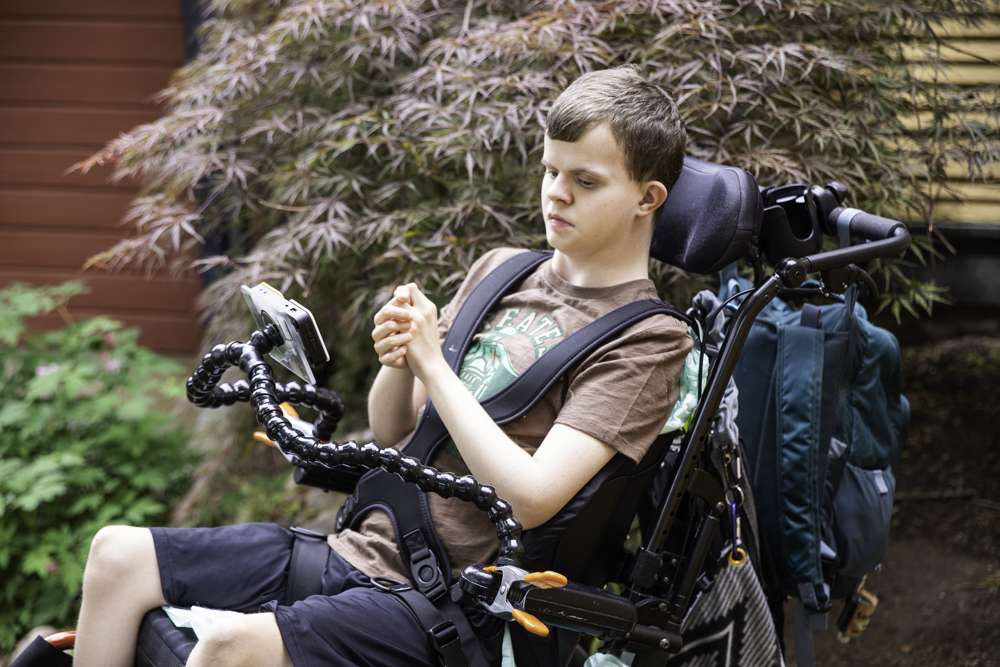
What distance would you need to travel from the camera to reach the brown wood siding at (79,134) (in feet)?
19.0

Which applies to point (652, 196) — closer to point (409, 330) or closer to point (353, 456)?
point (409, 330)

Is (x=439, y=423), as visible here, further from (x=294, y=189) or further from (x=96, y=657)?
(x=294, y=189)

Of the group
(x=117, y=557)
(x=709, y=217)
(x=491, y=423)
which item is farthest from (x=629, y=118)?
(x=117, y=557)

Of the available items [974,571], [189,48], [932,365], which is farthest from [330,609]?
[189,48]

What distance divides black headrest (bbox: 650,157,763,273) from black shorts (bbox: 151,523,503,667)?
0.86 meters

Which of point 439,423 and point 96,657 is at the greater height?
point 439,423

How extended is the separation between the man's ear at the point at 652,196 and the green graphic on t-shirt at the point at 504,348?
304 millimetres

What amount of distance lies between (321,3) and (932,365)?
303 cm

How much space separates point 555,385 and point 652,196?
0.44m

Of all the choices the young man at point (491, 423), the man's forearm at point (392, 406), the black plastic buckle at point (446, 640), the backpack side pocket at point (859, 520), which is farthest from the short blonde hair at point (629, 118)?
the black plastic buckle at point (446, 640)

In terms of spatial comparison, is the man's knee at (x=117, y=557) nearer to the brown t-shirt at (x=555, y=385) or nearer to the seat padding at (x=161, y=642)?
the seat padding at (x=161, y=642)

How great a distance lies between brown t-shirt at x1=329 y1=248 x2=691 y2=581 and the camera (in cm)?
200

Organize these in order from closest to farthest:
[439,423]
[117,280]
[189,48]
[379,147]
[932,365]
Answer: [439,423], [379,147], [932,365], [189,48], [117,280]

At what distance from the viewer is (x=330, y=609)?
77.0 inches
